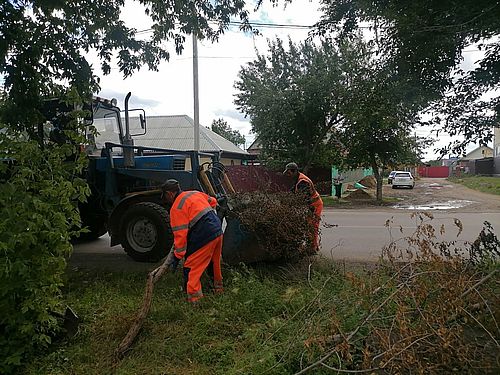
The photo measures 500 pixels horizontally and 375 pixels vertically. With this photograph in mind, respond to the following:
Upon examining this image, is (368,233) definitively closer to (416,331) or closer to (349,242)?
(349,242)

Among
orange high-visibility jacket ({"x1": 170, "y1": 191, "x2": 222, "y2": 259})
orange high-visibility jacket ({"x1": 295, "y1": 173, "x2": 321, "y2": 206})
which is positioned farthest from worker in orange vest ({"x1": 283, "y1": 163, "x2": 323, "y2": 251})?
orange high-visibility jacket ({"x1": 170, "y1": 191, "x2": 222, "y2": 259})

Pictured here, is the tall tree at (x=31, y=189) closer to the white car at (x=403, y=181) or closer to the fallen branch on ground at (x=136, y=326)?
the fallen branch on ground at (x=136, y=326)

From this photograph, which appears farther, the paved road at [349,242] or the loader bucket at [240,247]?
the paved road at [349,242]

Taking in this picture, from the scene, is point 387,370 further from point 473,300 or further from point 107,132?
point 107,132

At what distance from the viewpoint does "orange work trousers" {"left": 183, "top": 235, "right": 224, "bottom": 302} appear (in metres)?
4.50

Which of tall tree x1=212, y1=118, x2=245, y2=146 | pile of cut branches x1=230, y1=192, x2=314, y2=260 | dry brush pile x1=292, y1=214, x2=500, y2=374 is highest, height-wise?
tall tree x1=212, y1=118, x2=245, y2=146

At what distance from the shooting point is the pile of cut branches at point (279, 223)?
5.25 metres

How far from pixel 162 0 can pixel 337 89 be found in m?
12.5

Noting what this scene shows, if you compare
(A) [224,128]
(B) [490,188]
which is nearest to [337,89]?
(B) [490,188]

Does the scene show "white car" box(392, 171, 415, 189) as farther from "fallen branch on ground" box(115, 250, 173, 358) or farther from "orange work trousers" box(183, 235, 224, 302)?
"fallen branch on ground" box(115, 250, 173, 358)

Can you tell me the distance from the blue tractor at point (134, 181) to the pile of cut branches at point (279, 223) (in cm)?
120

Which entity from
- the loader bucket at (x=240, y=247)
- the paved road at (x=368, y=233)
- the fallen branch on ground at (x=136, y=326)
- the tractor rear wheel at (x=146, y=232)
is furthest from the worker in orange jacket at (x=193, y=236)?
the paved road at (x=368, y=233)

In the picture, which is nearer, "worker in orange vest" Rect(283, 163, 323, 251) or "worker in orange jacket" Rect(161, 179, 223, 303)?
"worker in orange jacket" Rect(161, 179, 223, 303)

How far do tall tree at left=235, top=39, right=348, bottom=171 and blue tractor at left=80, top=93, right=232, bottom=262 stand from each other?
11378mm
